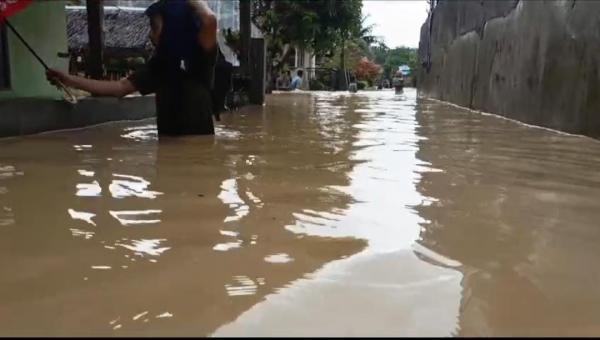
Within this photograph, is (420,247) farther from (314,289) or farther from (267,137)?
Result: (267,137)

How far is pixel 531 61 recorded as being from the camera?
6.80m

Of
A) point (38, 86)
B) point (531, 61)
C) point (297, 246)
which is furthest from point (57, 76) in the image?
point (531, 61)

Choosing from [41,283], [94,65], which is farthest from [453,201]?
[94,65]

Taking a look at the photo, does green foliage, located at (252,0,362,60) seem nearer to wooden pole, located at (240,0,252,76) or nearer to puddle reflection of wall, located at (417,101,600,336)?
wooden pole, located at (240,0,252,76)

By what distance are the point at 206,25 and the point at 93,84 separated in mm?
1039

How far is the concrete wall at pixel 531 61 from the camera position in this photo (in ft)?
17.4

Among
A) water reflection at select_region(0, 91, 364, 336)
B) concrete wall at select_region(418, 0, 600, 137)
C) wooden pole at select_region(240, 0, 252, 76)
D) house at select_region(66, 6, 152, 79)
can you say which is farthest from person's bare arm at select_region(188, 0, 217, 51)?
house at select_region(66, 6, 152, 79)

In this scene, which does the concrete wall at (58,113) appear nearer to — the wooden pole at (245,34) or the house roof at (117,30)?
the wooden pole at (245,34)

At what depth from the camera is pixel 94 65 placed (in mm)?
6820

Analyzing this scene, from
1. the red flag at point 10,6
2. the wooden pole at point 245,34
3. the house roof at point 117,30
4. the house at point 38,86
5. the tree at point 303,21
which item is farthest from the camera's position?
the tree at point 303,21

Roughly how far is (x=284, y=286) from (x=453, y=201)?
123 cm

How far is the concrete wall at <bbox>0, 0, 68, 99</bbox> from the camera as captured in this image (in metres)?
5.55

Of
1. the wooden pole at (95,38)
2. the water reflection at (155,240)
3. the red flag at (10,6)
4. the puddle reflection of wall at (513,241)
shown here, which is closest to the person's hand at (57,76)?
the red flag at (10,6)

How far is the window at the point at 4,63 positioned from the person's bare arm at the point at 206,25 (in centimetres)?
201
